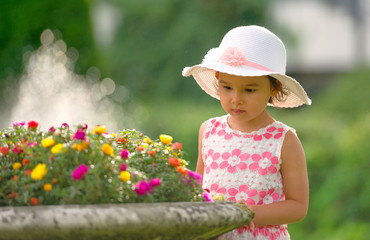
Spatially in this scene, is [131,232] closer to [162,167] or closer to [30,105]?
[162,167]

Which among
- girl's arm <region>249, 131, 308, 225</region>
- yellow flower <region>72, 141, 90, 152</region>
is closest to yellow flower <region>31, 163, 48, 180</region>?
yellow flower <region>72, 141, 90, 152</region>

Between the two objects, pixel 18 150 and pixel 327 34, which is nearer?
pixel 18 150

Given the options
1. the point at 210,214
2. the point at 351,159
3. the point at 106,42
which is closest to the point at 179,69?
the point at 106,42

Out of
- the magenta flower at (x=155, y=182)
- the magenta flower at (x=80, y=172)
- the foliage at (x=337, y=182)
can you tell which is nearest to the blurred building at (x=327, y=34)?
the foliage at (x=337, y=182)

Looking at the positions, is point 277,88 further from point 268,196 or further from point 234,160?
point 268,196

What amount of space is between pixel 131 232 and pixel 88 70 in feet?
22.8

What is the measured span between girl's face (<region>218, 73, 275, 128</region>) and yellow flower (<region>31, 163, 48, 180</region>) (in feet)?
3.12

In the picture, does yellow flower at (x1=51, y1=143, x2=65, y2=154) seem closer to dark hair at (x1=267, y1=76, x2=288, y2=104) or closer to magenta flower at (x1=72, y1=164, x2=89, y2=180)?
magenta flower at (x1=72, y1=164, x2=89, y2=180)

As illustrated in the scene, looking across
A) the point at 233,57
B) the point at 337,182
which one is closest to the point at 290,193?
the point at 233,57

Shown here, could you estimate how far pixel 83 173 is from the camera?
1808 millimetres

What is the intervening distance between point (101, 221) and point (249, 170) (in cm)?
106

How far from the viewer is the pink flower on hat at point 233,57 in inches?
102

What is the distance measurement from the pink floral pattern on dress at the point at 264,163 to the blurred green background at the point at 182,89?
1.81ft

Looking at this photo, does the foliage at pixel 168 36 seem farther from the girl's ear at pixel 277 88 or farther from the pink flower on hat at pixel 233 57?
the pink flower on hat at pixel 233 57
